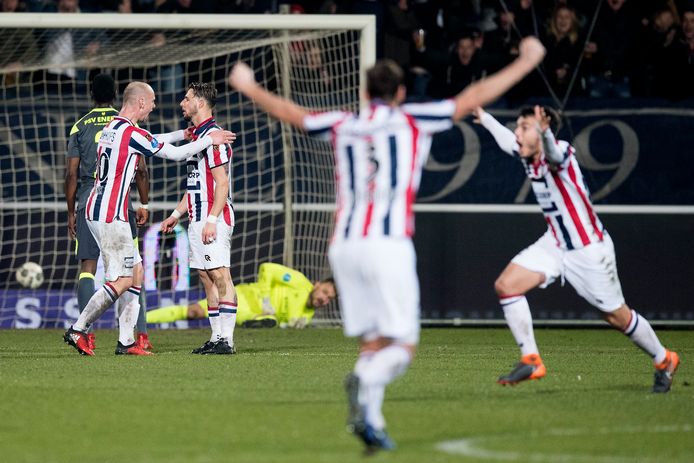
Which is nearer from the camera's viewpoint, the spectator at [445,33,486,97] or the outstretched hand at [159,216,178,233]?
the outstretched hand at [159,216,178,233]

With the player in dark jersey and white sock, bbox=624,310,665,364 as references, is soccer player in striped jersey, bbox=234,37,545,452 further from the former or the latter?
the player in dark jersey

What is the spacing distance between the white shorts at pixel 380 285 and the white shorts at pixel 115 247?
472cm

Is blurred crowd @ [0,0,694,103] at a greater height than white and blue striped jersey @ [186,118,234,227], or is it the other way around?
blurred crowd @ [0,0,694,103]

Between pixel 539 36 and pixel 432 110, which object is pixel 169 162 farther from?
pixel 432 110

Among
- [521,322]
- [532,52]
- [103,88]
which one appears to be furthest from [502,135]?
→ [103,88]

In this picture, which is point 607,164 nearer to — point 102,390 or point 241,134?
point 241,134

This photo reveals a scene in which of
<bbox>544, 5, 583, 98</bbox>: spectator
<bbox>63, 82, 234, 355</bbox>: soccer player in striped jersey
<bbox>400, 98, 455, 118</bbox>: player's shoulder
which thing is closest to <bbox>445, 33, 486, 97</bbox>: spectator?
<bbox>544, 5, 583, 98</bbox>: spectator

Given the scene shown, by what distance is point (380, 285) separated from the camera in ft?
19.1

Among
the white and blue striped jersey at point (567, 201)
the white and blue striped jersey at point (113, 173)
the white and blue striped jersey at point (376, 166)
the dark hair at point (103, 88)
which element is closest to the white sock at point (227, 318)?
the white and blue striped jersey at point (113, 173)

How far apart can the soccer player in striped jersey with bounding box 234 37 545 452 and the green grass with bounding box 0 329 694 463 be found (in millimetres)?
361

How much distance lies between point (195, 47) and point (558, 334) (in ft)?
15.7

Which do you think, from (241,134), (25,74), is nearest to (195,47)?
(241,134)

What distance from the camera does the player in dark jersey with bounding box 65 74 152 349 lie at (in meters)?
11.0

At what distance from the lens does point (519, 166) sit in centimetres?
1441
